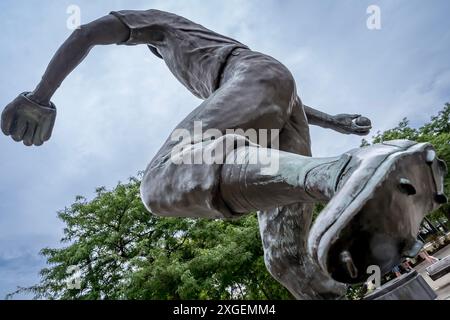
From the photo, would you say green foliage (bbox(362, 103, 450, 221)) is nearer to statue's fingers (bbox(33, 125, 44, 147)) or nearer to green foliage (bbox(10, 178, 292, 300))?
green foliage (bbox(10, 178, 292, 300))

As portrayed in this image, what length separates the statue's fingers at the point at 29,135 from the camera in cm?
238

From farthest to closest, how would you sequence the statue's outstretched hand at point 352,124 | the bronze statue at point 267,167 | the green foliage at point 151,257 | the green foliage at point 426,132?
the green foliage at point 426,132, the green foliage at point 151,257, the statue's outstretched hand at point 352,124, the bronze statue at point 267,167

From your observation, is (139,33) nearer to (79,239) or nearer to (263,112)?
(263,112)

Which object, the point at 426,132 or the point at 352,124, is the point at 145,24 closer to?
the point at 352,124

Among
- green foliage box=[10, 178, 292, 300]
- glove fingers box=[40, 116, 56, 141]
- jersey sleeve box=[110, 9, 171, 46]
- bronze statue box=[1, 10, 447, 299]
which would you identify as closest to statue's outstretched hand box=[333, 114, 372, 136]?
bronze statue box=[1, 10, 447, 299]

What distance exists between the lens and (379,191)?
0.87m

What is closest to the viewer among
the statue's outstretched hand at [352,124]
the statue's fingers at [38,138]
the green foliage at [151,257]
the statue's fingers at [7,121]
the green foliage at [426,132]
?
the statue's fingers at [7,121]

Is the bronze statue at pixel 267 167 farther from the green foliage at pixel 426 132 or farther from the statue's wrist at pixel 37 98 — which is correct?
the green foliage at pixel 426 132

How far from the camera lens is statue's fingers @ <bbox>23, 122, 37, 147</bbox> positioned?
7.80ft

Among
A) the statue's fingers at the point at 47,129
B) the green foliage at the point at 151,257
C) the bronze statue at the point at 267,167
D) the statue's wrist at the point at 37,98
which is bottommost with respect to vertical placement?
the bronze statue at the point at 267,167

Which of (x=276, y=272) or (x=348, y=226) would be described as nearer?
(x=348, y=226)

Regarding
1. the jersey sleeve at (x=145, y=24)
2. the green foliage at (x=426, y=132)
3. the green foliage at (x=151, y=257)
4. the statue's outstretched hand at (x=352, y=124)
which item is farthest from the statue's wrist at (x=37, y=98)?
the green foliage at (x=426, y=132)
